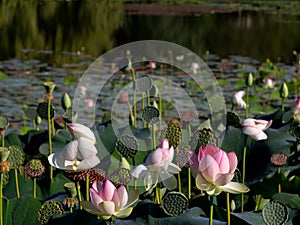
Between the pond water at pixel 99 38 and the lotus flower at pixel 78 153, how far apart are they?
3.19 metres

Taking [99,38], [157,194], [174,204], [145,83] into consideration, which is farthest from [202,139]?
[99,38]

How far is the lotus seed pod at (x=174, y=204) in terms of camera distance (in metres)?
1.10

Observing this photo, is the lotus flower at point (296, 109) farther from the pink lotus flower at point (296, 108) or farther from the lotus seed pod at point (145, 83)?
the lotus seed pod at point (145, 83)

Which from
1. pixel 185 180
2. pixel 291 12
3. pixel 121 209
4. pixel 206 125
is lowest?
pixel 291 12

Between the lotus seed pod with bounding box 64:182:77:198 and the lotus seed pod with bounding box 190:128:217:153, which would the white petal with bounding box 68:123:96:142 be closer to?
the lotus seed pod with bounding box 64:182:77:198

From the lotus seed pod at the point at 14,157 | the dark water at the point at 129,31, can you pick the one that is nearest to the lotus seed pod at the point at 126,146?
the lotus seed pod at the point at 14,157

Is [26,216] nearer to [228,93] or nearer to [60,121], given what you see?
[60,121]

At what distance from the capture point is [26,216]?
4.10 feet

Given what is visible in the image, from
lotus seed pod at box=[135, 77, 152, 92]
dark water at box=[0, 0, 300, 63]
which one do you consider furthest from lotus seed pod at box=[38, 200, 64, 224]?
dark water at box=[0, 0, 300, 63]

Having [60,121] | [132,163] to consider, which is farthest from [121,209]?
[60,121]

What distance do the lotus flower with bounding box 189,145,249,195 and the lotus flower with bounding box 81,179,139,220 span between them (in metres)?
0.10

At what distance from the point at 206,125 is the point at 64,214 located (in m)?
0.71

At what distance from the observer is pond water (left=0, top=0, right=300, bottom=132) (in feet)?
19.2

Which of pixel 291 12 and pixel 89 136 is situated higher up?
pixel 89 136
